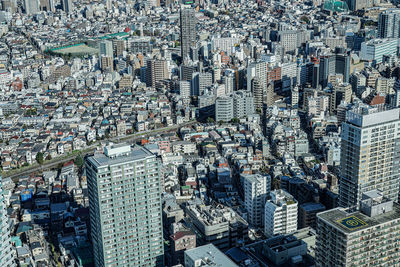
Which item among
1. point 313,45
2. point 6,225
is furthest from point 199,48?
point 6,225

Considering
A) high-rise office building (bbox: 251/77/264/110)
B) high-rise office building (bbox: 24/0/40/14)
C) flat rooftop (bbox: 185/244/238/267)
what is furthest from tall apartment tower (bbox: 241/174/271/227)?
high-rise office building (bbox: 24/0/40/14)

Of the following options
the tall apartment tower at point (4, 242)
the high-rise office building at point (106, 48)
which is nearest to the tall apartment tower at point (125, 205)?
the tall apartment tower at point (4, 242)

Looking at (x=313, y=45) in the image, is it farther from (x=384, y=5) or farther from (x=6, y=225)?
(x=6, y=225)

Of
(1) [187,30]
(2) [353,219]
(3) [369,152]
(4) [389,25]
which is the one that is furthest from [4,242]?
(4) [389,25]

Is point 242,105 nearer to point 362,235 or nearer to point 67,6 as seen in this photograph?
point 362,235

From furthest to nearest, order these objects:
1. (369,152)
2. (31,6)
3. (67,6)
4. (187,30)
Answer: (67,6), (31,6), (187,30), (369,152)

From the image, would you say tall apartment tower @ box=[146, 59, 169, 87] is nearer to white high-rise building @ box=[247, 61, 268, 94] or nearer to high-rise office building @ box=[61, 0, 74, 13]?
white high-rise building @ box=[247, 61, 268, 94]

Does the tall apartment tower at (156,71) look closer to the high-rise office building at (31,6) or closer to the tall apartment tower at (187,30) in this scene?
the tall apartment tower at (187,30)
